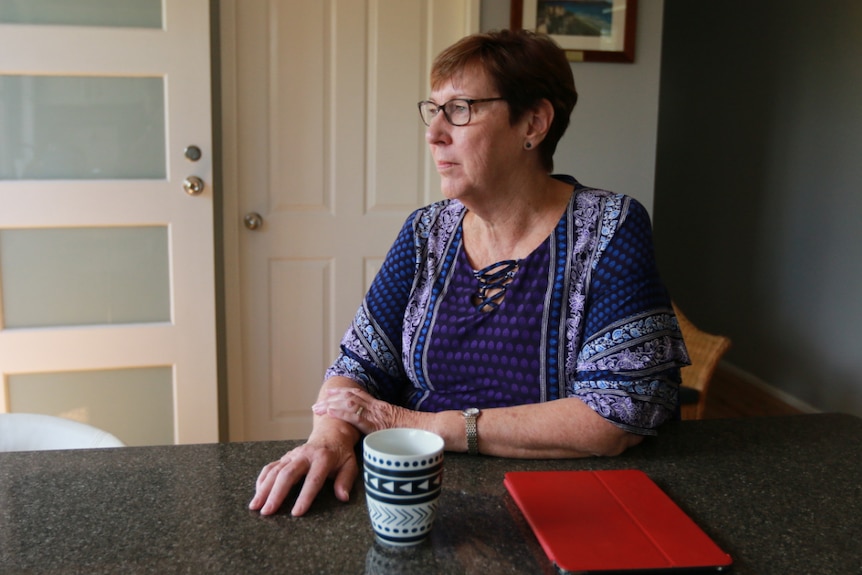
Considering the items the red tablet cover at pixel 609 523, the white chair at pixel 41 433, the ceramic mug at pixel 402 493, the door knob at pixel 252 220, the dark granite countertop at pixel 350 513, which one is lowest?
the white chair at pixel 41 433

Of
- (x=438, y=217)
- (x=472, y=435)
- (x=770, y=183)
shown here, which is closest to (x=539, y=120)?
(x=438, y=217)

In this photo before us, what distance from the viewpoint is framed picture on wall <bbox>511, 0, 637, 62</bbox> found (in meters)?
2.84

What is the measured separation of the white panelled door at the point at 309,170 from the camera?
2795 millimetres

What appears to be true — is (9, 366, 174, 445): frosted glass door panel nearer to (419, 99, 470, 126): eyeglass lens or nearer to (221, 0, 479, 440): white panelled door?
(221, 0, 479, 440): white panelled door

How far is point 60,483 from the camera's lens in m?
0.99

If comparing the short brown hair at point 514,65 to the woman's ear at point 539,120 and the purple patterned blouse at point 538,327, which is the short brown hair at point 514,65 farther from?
the purple patterned blouse at point 538,327

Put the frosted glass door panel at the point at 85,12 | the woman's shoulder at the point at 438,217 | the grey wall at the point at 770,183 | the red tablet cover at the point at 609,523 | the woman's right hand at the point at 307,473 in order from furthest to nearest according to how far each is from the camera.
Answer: the grey wall at the point at 770,183, the frosted glass door panel at the point at 85,12, the woman's shoulder at the point at 438,217, the woman's right hand at the point at 307,473, the red tablet cover at the point at 609,523

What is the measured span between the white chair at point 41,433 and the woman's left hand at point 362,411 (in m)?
0.40

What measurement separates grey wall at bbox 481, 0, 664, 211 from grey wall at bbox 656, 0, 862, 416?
116cm

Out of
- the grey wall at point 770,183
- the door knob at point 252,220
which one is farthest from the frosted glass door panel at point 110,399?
the grey wall at point 770,183

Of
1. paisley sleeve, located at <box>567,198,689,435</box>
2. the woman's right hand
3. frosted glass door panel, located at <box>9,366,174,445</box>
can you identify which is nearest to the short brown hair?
paisley sleeve, located at <box>567,198,689,435</box>

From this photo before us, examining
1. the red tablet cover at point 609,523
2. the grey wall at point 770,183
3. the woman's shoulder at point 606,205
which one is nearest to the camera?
the red tablet cover at point 609,523

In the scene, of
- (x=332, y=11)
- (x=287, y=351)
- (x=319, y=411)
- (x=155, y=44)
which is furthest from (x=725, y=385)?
(x=319, y=411)

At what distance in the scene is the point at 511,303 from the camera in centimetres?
134
